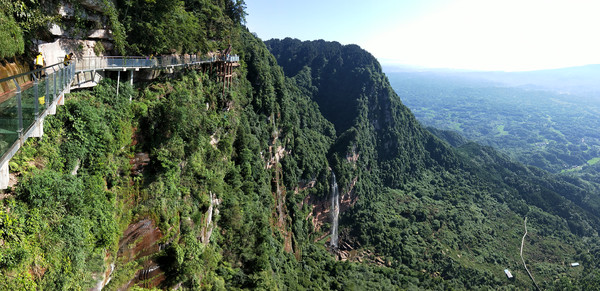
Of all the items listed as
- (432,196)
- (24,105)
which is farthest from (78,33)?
(432,196)

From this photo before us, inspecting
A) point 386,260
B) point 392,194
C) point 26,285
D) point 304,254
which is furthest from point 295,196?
point 26,285

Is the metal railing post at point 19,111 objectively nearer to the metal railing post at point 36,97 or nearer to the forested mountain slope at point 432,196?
the metal railing post at point 36,97

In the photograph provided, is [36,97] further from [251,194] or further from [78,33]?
[251,194]

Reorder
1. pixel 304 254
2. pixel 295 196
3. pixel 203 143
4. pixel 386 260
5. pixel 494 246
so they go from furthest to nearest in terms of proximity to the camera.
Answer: pixel 494 246, pixel 386 260, pixel 295 196, pixel 304 254, pixel 203 143

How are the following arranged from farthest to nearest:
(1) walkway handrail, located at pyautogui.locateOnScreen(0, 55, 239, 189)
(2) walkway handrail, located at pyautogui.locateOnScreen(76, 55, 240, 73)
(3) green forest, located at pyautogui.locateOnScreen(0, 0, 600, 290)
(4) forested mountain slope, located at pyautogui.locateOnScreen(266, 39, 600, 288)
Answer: (4) forested mountain slope, located at pyautogui.locateOnScreen(266, 39, 600, 288) → (2) walkway handrail, located at pyautogui.locateOnScreen(76, 55, 240, 73) → (3) green forest, located at pyautogui.locateOnScreen(0, 0, 600, 290) → (1) walkway handrail, located at pyautogui.locateOnScreen(0, 55, 239, 189)

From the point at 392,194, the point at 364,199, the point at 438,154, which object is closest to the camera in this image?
the point at 364,199

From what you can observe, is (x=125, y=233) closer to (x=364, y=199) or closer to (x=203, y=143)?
(x=203, y=143)

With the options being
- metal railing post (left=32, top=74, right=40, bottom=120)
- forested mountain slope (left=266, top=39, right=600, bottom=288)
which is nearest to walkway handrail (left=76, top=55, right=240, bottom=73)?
metal railing post (left=32, top=74, right=40, bottom=120)

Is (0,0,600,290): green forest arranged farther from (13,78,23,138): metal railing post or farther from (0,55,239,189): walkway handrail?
(13,78,23,138): metal railing post

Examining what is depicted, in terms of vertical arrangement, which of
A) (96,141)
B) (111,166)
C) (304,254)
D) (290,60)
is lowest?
(304,254)
